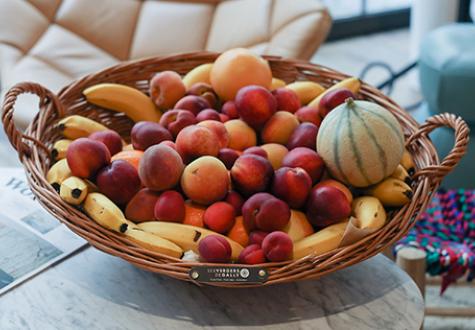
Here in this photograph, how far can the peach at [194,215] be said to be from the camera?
3.14 feet

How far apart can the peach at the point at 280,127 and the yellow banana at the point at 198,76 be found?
195mm

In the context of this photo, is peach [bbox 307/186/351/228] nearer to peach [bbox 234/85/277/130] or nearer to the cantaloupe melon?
the cantaloupe melon

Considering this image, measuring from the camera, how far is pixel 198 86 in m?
1.20

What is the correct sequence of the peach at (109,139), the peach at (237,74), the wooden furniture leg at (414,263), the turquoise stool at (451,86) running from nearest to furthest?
the peach at (109,139) < the peach at (237,74) < the wooden furniture leg at (414,263) < the turquoise stool at (451,86)

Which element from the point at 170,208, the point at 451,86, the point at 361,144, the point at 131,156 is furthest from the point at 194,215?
the point at 451,86

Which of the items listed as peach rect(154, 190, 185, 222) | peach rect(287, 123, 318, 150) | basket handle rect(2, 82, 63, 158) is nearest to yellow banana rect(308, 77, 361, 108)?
Result: peach rect(287, 123, 318, 150)

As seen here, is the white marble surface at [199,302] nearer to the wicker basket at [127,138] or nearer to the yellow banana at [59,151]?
the wicker basket at [127,138]

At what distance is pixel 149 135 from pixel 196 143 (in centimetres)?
9

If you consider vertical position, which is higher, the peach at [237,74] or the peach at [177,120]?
the peach at [237,74]

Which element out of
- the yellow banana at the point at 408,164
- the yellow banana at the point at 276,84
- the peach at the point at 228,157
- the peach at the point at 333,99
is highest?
the peach at the point at 333,99

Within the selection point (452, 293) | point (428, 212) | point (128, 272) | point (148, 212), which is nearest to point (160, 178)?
point (148, 212)

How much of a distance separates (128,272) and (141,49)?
3.98 ft

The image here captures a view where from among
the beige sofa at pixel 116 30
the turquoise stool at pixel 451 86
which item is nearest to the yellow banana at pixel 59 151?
the beige sofa at pixel 116 30

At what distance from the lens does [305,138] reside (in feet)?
3.43
